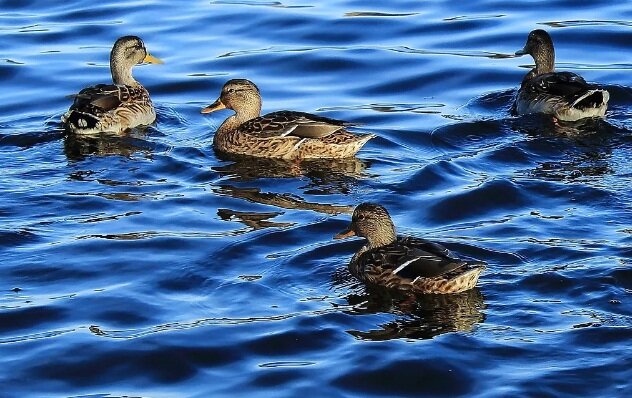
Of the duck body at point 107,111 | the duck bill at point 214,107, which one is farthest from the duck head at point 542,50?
the duck body at point 107,111

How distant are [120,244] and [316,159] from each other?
3.40m

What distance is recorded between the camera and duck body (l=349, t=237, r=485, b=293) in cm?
1109

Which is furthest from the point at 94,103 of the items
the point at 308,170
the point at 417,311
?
the point at 417,311

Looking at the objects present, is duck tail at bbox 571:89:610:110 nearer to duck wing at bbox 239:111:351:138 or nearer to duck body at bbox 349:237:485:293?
duck wing at bbox 239:111:351:138

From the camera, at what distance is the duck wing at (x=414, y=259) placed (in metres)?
11.2

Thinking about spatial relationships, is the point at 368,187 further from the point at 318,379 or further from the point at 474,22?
the point at 474,22

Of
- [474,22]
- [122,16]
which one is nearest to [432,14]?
[474,22]

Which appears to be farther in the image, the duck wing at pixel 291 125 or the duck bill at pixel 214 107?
the duck bill at pixel 214 107

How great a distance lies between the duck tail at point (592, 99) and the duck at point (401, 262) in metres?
4.53

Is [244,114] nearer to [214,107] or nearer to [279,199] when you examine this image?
[214,107]

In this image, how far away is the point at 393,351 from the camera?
10.2 meters

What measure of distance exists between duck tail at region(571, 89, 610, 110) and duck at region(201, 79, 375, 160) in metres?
2.43

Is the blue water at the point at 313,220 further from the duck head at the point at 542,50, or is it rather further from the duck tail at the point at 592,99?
the duck head at the point at 542,50

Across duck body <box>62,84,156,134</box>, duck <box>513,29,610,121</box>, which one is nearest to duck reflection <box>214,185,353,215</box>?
duck body <box>62,84,156,134</box>
